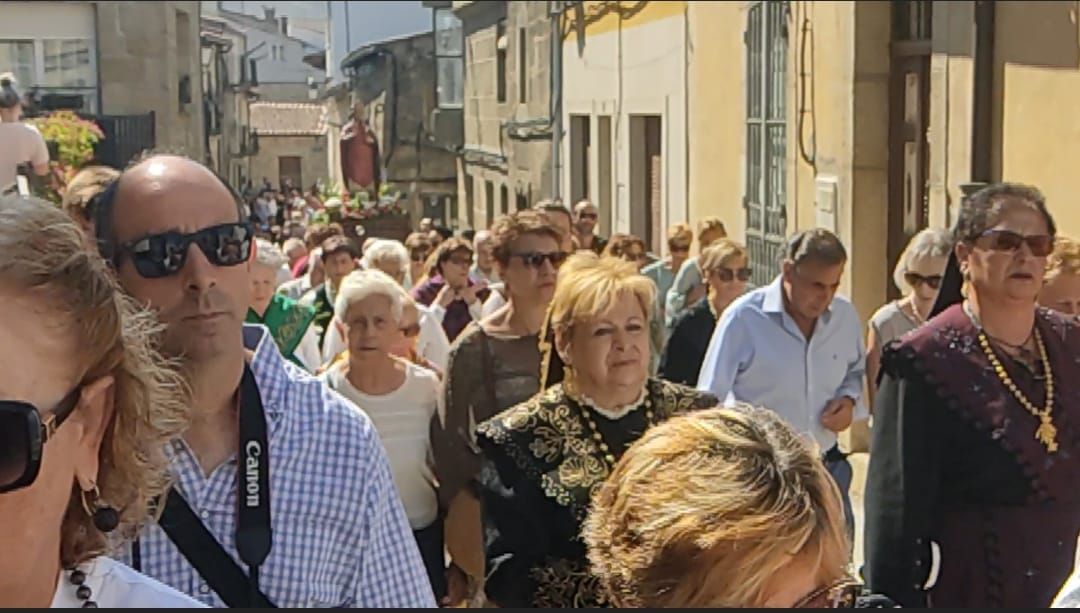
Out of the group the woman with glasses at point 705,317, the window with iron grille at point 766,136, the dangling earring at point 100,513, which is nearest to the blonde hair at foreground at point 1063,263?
the woman with glasses at point 705,317

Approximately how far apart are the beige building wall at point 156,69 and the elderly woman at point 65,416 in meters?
1.40

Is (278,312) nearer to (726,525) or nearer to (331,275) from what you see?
(331,275)

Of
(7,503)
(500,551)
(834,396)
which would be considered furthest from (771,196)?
(7,503)

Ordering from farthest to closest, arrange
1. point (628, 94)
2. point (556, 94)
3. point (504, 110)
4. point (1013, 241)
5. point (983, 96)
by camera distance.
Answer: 1. point (504, 110)
2. point (556, 94)
3. point (628, 94)
4. point (983, 96)
5. point (1013, 241)

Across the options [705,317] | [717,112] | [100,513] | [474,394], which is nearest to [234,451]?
[100,513]

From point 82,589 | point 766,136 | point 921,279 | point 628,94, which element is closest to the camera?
point 82,589

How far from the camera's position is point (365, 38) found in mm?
15320

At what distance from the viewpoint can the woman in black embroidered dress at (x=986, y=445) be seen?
3.31 meters

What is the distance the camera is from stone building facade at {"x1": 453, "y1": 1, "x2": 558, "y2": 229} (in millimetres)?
19828

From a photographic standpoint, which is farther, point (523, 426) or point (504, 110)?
point (504, 110)

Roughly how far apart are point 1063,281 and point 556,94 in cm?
1473

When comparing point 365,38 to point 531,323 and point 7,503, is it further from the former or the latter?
point 7,503

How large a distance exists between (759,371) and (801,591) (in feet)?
9.55

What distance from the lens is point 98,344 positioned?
1.53 m
